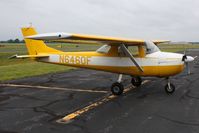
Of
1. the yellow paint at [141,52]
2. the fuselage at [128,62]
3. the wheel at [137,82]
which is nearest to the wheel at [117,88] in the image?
the fuselage at [128,62]

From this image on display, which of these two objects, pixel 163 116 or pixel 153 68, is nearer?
pixel 163 116

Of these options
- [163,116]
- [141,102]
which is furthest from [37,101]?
[163,116]

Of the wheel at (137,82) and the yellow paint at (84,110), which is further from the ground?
the wheel at (137,82)

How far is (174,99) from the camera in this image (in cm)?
948

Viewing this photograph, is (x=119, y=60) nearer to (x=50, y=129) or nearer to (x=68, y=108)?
(x=68, y=108)

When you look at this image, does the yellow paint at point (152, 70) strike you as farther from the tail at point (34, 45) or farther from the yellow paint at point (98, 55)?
the tail at point (34, 45)

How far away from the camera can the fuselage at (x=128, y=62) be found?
1014 centimetres

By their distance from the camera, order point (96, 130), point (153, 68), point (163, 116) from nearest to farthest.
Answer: point (96, 130), point (163, 116), point (153, 68)

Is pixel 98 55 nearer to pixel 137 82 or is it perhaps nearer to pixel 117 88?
pixel 117 88

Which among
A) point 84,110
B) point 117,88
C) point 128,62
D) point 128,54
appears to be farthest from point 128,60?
point 84,110

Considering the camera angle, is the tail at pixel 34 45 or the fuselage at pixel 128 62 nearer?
the fuselage at pixel 128 62

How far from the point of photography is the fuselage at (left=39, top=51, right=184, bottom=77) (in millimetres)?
10137

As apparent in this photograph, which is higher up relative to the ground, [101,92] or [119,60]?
[119,60]

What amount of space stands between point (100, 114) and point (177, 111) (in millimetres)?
2285
